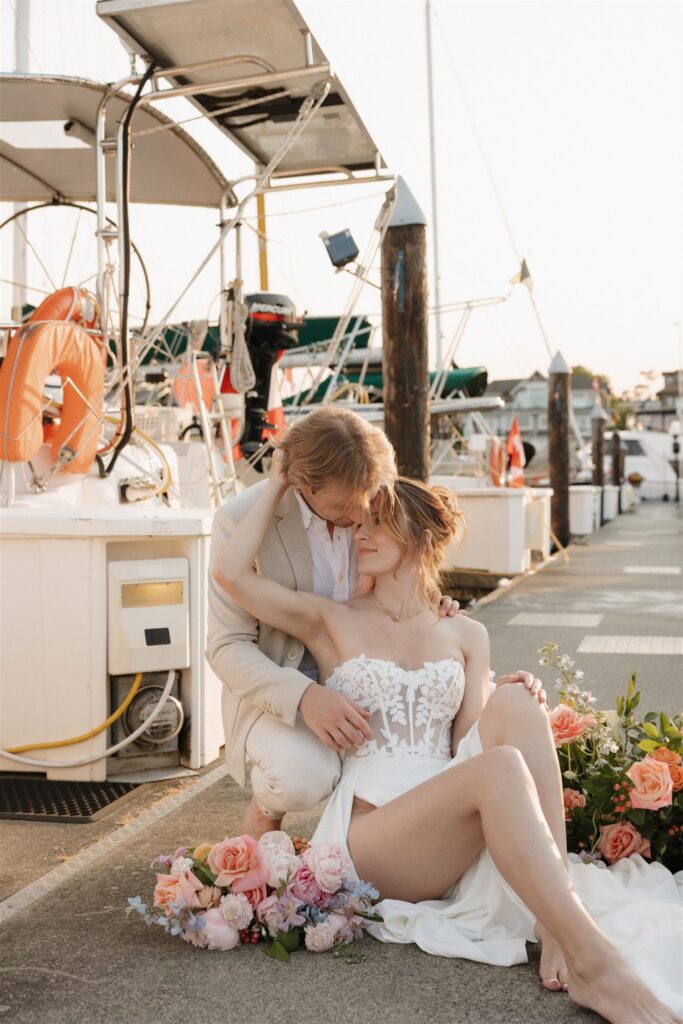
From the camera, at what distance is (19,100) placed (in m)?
6.96

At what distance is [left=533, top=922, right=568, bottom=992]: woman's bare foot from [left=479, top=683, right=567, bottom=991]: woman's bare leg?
0.09m

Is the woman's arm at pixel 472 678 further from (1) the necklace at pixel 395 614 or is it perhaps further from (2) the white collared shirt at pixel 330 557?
(2) the white collared shirt at pixel 330 557

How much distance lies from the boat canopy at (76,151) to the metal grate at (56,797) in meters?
4.16

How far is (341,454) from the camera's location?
123 inches

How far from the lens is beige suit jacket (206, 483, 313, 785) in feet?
11.0

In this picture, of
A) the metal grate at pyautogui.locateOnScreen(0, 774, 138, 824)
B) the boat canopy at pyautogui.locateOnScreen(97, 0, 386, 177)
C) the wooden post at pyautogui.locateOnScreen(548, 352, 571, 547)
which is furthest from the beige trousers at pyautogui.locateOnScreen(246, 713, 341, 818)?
the wooden post at pyautogui.locateOnScreen(548, 352, 571, 547)

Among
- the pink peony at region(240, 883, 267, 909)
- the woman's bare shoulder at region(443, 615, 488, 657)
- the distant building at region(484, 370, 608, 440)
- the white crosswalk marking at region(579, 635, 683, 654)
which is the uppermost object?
the distant building at region(484, 370, 608, 440)

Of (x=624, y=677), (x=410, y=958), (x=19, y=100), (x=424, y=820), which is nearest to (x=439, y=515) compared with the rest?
(x=424, y=820)

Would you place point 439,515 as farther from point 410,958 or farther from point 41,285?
point 41,285

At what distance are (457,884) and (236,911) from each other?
1.97 ft

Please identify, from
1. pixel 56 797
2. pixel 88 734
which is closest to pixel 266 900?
pixel 56 797

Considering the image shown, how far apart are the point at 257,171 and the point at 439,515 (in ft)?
18.0

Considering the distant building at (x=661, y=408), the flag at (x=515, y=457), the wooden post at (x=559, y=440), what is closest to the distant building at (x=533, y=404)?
the distant building at (x=661, y=408)

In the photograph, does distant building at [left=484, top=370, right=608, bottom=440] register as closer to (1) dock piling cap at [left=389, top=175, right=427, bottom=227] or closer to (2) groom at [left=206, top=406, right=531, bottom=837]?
(1) dock piling cap at [left=389, top=175, right=427, bottom=227]
